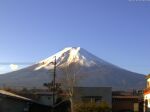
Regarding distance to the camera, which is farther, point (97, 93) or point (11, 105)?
point (97, 93)

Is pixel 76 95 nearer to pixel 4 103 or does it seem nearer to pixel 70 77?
pixel 70 77

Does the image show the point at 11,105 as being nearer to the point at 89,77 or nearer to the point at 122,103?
the point at 122,103

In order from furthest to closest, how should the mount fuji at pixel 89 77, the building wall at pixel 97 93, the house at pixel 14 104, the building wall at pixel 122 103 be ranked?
the mount fuji at pixel 89 77 < the building wall at pixel 122 103 < the building wall at pixel 97 93 < the house at pixel 14 104

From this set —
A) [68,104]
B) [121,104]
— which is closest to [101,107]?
[68,104]

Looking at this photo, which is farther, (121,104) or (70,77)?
(121,104)

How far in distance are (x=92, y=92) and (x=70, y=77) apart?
29.0ft

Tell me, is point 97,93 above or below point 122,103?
above

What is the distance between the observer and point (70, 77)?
70.0m

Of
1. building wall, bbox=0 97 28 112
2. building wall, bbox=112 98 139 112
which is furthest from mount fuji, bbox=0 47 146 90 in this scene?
building wall, bbox=0 97 28 112

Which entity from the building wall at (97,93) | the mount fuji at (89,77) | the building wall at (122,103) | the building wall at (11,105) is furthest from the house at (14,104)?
the mount fuji at (89,77)

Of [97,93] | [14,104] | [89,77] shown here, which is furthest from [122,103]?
[89,77]

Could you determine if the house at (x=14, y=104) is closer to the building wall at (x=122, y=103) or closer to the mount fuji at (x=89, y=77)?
the building wall at (x=122, y=103)

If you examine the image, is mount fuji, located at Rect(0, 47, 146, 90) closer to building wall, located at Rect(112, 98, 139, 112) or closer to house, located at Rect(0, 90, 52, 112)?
building wall, located at Rect(112, 98, 139, 112)

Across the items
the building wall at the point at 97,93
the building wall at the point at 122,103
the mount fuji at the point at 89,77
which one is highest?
the mount fuji at the point at 89,77
